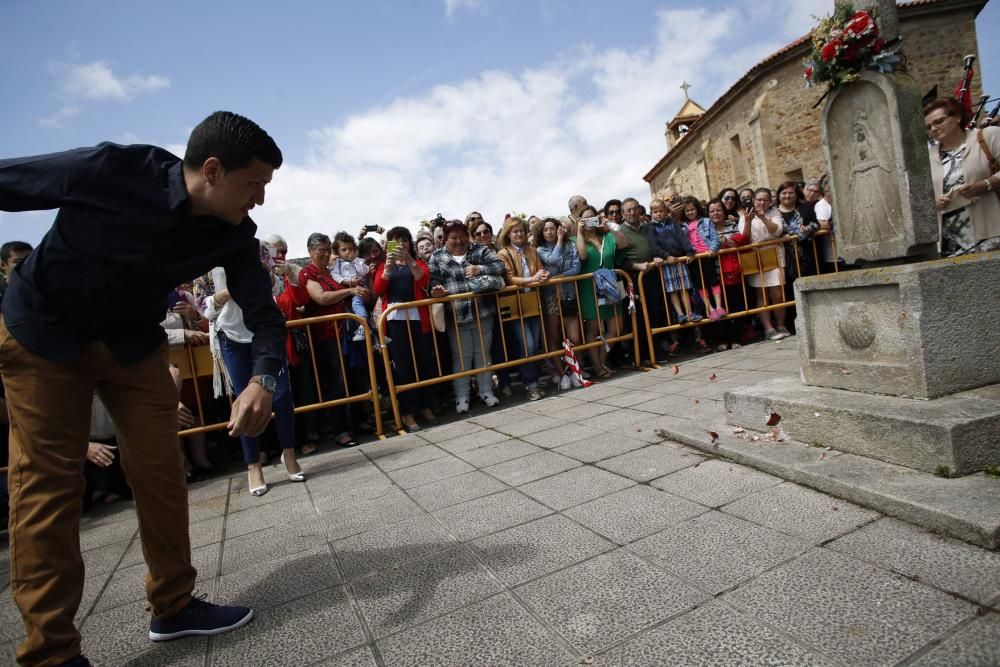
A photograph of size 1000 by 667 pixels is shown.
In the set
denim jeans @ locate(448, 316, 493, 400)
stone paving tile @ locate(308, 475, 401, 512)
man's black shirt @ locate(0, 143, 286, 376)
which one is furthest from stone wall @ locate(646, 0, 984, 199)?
man's black shirt @ locate(0, 143, 286, 376)

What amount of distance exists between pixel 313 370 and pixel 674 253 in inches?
203

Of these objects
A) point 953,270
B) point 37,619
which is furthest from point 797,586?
point 37,619

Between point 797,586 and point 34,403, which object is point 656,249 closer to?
point 797,586

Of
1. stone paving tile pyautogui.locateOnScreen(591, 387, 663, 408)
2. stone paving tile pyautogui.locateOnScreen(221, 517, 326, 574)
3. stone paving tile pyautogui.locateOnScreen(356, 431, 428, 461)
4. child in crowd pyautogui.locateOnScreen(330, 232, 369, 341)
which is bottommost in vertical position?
stone paving tile pyautogui.locateOnScreen(221, 517, 326, 574)

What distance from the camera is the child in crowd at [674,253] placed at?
771 cm

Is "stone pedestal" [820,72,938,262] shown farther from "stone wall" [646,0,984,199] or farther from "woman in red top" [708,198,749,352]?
"stone wall" [646,0,984,199]

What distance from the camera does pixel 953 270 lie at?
9.96 feet

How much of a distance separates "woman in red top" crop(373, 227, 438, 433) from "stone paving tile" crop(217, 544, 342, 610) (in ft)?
9.87

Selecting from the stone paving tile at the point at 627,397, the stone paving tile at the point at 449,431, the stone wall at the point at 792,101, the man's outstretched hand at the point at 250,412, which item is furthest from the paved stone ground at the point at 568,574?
the stone wall at the point at 792,101

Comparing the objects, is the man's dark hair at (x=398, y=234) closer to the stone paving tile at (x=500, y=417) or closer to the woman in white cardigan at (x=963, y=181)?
the stone paving tile at (x=500, y=417)

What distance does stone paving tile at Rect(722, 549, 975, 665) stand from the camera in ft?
5.39

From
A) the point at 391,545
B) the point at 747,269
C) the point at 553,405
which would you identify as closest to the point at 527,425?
the point at 553,405

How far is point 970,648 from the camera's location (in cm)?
157

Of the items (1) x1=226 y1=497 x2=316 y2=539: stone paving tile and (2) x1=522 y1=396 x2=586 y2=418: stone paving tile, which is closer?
(1) x1=226 y1=497 x2=316 y2=539: stone paving tile
